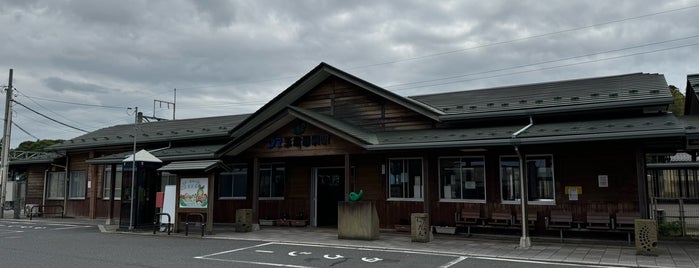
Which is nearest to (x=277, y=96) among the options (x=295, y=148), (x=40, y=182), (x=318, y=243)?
(x=295, y=148)

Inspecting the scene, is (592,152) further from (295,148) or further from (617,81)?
(295,148)

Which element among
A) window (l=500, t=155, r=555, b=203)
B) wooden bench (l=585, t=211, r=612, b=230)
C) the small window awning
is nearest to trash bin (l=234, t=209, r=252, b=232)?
the small window awning

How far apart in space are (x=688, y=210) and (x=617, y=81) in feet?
18.6

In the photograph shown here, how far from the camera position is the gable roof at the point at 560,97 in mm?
11695

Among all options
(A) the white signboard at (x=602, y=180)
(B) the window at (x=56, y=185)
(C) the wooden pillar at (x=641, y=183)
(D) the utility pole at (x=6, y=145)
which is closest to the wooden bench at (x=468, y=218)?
(A) the white signboard at (x=602, y=180)

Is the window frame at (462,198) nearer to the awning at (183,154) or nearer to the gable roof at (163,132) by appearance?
the awning at (183,154)

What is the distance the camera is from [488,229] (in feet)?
42.6

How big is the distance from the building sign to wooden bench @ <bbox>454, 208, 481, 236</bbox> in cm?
407

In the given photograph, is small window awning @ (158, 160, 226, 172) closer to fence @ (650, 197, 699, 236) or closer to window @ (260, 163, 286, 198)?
window @ (260, 163, 286, 198)

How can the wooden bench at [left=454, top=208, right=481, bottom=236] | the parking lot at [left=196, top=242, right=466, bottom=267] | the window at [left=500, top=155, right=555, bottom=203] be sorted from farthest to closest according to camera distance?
the wooden bench at [left=454, top=208, right=481, bottom=236]
the window at [left=500, top=155, right=555, bottom=203]
the parking lot at [left=196, top=242, right=466, bottom=267]

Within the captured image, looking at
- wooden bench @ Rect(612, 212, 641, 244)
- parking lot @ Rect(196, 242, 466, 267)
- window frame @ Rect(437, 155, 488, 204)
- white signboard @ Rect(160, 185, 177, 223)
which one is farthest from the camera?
white signboard @ Rect(160, 185, 177, 223)

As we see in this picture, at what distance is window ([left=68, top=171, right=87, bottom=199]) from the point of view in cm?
2206

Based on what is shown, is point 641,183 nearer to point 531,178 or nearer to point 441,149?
point 531,178

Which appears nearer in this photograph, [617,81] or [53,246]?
[53,246]
